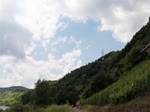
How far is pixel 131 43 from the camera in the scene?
130 m

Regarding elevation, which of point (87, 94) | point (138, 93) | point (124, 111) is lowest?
point (124, 111)

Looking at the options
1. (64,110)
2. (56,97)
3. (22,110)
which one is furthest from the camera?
(56,97)

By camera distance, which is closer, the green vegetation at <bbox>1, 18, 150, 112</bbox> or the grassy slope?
the grassy slope

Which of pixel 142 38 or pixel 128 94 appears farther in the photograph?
pixel 142 38

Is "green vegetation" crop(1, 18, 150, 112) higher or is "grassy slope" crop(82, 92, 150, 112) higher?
"green vegetation" crop(1, 18, 150, 112)

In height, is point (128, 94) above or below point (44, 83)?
below

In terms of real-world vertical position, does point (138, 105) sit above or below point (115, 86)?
below

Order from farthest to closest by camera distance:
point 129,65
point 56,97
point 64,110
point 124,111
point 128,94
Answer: point 56,97 → point 129,65 → point 64,110 → point 128,94 → point 124,111

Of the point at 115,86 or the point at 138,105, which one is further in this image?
the point at 115,86

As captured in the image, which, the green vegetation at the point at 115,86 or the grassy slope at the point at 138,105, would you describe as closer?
the grassy slope at the point at 138,105

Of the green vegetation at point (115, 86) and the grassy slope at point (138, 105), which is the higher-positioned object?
the green vegetation at point (115, 86)

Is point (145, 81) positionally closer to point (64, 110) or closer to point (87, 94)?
point (64, 110)

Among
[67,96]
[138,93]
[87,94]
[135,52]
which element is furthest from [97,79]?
A: [138,93]

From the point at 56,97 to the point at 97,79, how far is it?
26.9m
